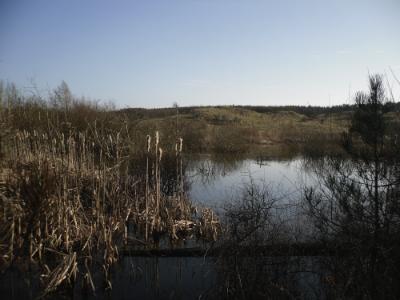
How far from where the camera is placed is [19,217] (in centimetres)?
556

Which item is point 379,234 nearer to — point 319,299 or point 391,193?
point 391,193

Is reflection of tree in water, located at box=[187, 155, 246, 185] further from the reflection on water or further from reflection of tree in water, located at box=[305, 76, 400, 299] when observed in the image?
reflection of tree in water, located at box=[305, 76, 400, 299]

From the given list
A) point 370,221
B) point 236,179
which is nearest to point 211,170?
point 236,179

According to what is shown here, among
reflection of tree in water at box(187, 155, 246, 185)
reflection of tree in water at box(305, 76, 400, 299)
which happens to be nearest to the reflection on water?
reflection of tree in water at box(187, 155, 246, 185)

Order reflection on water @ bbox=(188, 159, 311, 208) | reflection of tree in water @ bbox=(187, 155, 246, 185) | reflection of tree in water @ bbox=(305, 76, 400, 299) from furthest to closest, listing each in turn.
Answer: reflection of tree in water @ bbox=(187, 155, 246, 185)
reflection on water @ bbox=(188, 159, 311, 208)
reflection of tree in water @ bbox=(305, 76, 400, 299)

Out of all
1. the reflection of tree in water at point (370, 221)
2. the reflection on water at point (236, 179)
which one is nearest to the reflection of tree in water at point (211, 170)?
the reflection on water at point (236, 179)

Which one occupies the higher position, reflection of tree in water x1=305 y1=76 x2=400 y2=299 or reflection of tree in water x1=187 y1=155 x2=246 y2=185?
reflection of tree in water x1=305 y1=76 x2=400 y2=299

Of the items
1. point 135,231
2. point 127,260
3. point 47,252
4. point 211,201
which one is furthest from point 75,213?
point 211,201

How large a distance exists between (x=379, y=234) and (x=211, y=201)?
692 centimetres

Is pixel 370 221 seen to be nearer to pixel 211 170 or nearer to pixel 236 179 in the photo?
pixel 236 179

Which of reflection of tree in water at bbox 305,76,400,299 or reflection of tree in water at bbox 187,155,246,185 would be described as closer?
reflection of tree in water at bbox 305,76,400,299

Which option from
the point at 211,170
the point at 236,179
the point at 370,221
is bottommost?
the point at 236,179

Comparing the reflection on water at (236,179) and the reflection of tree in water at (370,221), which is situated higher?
the reflection of tree in water at (370,221)

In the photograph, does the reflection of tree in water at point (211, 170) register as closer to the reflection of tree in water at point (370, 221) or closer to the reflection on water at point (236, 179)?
the reflection on water at point (236, 179)
